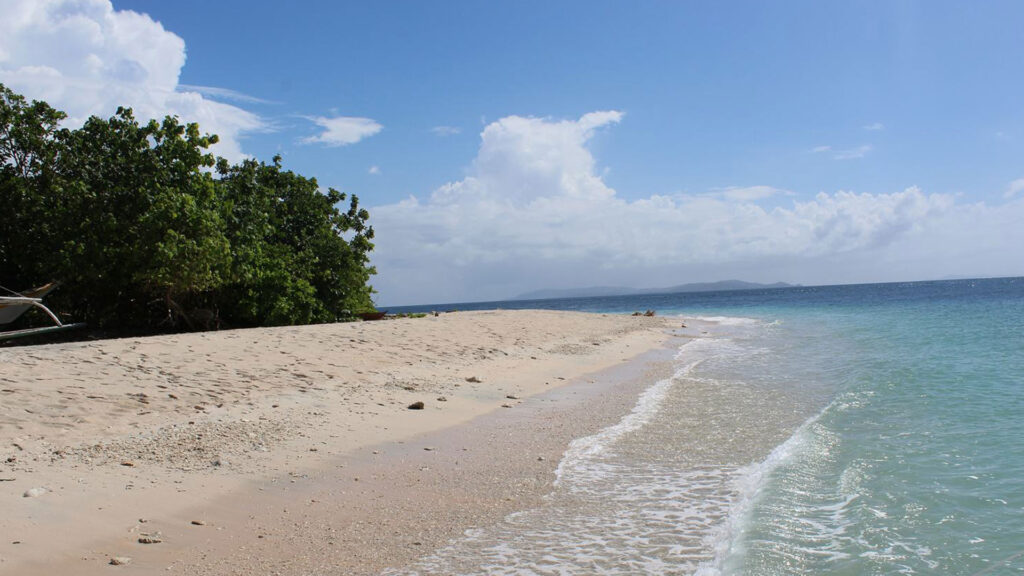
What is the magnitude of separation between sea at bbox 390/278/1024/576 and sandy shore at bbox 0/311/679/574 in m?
0.64

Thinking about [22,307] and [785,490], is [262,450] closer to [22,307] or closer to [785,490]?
[785,490]

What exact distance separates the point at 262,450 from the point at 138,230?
1432cm

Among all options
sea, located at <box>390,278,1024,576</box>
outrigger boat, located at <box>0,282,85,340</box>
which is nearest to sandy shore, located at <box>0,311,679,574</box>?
sea, located at <box>390,278,1024,576</box>

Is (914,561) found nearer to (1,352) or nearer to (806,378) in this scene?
(806,378)

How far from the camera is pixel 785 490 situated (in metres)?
6.55

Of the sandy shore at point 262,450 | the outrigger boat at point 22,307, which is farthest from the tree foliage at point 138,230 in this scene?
the sandy shore at point 262,450

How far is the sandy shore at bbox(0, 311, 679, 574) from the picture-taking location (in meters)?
4.84

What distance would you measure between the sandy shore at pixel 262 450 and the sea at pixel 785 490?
640 mm

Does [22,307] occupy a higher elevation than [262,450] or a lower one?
higher

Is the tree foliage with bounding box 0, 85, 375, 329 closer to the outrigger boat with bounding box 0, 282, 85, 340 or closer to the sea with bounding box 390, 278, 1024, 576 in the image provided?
the outrigger boat with bounding box 0, 282, 85, 340

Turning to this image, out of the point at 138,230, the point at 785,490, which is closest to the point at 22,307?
the point at 138,230

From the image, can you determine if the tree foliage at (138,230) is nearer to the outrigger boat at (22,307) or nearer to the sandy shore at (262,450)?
the outrigger boat at (22,307)

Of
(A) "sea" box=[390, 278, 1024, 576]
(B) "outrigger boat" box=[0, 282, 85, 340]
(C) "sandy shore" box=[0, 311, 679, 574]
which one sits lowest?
(A) "sea" box=[390, 278, 1024, 576]

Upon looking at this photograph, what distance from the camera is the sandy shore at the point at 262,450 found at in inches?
191
